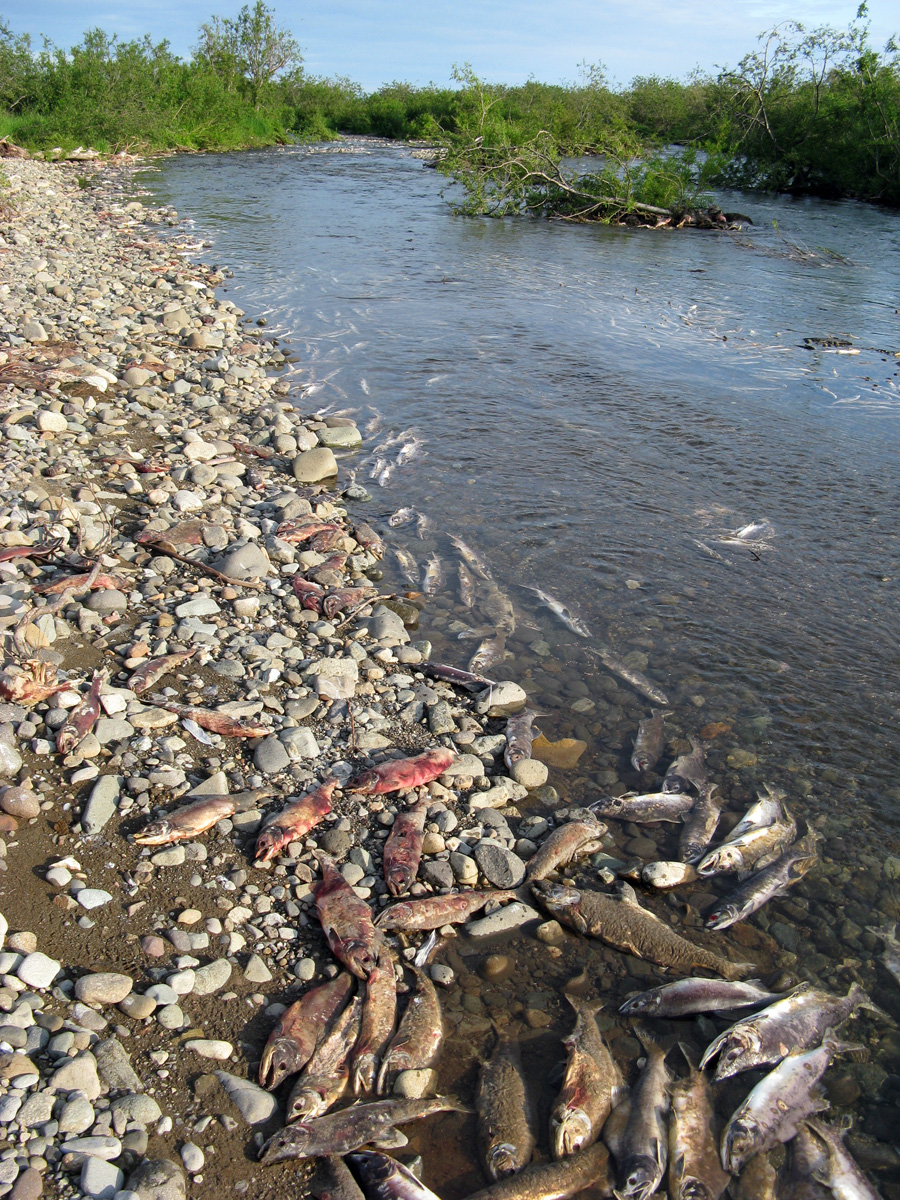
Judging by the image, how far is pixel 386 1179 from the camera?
2.60m

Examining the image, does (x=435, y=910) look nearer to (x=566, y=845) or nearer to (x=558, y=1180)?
(x=566, y=845)

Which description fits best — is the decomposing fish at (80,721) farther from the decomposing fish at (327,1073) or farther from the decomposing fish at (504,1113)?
the decomposing fish at (504,1113)

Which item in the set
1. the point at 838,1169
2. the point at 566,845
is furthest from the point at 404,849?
the point at 838,1169

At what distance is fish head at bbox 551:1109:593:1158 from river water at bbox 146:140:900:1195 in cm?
48

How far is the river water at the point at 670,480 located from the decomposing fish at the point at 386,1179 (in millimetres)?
985

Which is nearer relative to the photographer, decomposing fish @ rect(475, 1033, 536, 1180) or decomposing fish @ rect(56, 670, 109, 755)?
decomposing fish @ rect(475, 1033, 536, 1180)

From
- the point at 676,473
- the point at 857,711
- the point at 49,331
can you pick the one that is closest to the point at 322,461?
the point at 676,473

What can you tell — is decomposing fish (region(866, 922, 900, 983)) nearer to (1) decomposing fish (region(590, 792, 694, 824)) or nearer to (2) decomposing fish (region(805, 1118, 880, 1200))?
(2) decomposing fish (region(805, 1118, 880, 1200))

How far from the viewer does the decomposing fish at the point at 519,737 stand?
4699mm

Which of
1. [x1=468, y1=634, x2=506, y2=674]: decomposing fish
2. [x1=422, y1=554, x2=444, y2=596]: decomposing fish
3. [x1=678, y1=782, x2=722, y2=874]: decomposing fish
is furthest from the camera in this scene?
[x1=422, y1=554, x2=444, y2=596]: decomposing fish

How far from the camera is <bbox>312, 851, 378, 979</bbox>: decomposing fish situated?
10.9 ft

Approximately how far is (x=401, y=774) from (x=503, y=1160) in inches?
73.3

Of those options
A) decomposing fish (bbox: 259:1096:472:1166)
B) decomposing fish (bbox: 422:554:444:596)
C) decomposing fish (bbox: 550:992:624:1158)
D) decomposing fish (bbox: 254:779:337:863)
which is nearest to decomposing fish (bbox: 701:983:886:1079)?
decomposing fish (bbox: 550:992:624:1158)

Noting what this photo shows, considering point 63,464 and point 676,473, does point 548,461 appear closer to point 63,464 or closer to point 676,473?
point 676,473
